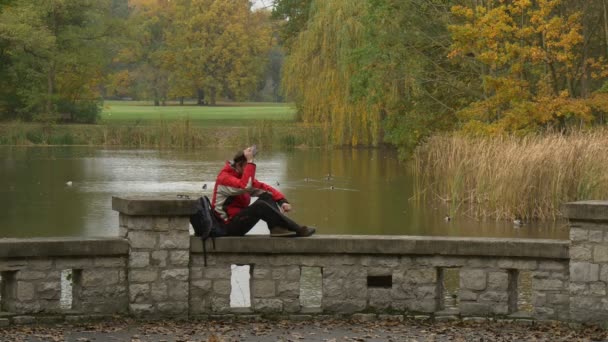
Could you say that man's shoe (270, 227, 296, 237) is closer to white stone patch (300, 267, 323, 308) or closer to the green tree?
white stone patch (300, 267, 323, 308)

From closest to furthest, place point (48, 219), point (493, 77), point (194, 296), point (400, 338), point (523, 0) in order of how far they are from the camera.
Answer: point (400, 338)
point (194, 296)
point (48, 219)
point (523, 0)
point (493, 77)

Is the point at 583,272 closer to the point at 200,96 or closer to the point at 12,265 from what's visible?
the point at 12,265

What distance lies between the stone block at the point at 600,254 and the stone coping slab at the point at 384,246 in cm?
30

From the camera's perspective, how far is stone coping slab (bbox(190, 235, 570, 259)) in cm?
1143

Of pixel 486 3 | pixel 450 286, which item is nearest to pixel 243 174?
pixel 450 286

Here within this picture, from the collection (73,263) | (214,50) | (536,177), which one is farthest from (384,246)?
(214,50)

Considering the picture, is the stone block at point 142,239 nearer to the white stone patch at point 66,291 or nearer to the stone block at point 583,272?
the stone block at point 583,272

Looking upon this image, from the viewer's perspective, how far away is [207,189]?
115ft

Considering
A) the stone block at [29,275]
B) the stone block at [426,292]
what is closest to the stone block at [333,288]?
the stone block at [426,292]

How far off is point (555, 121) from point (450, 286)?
18389mm

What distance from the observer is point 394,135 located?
4200 cm

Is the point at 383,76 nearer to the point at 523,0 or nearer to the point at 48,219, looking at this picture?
the point at 523,0

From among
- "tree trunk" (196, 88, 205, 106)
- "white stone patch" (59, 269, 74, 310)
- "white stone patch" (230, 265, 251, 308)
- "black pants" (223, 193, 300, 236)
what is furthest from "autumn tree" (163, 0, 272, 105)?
"black pants" (223, 193, 300, 236)

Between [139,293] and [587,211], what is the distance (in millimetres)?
3965
